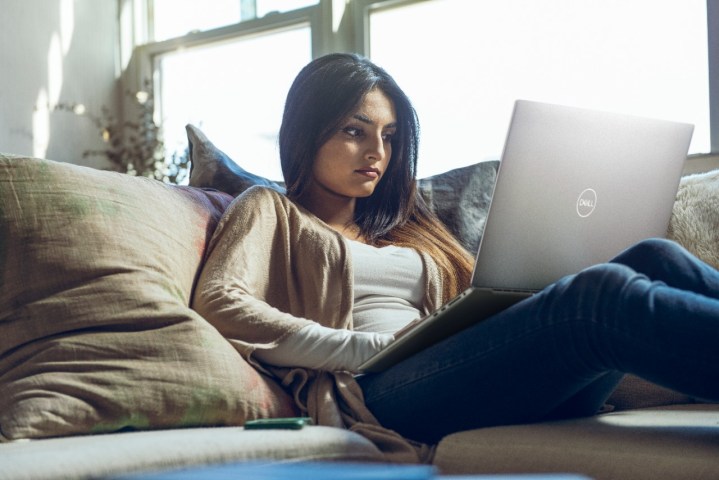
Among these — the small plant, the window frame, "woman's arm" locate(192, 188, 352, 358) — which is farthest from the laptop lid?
the small plant

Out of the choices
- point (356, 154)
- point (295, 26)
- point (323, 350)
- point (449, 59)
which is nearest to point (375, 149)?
point (356, 154)

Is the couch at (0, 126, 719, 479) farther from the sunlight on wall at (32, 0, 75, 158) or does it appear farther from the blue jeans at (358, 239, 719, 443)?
the sunlight on wall at (32, 0, 75, 158)

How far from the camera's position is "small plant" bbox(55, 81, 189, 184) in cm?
353

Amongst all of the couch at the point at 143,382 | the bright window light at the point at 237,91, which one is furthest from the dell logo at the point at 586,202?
the bright window light at the point at 237,91

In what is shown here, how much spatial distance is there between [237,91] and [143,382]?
2.54 m

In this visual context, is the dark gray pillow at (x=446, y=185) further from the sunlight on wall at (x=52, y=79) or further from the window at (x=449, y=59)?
the sunlight on wall at (x=52, y=79)

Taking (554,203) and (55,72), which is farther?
(55,72)

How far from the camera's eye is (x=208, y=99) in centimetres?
369

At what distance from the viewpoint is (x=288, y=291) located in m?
1.52

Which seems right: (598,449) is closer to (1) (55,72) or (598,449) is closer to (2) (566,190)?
(2) (566,190)

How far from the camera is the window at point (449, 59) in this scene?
260 centimetres

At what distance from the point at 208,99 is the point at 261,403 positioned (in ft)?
8.54

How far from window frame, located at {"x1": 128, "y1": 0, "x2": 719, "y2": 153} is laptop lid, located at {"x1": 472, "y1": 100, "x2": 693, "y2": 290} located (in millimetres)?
1978

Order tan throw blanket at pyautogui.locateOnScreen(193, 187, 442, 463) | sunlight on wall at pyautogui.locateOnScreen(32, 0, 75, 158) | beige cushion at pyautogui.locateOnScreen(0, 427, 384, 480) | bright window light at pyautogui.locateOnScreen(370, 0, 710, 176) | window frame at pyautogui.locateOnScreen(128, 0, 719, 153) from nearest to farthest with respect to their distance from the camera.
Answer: beige cushion at pyautogui.locateOnScreen(0, 427, 384, 480)
tan throw blanket at pyautogui.locateOnScreen(193, 187, 442, 463)
bright window light at pyautogui.locateOnScreen(370, 0, 710, 176)
window frame at pyautogui.locateOnScreen(128, 0, 719, 153)
sunlight on wall at pyautogui.locateOnScreen(32, 0, 75, 158)
